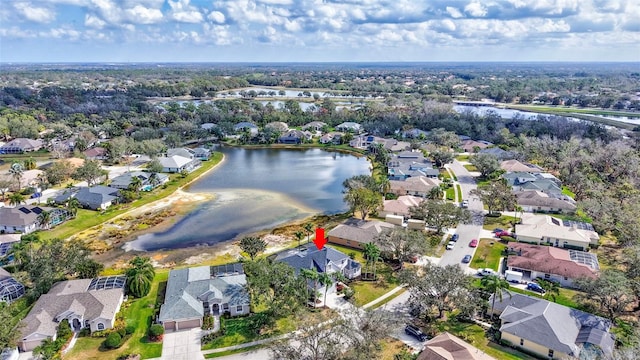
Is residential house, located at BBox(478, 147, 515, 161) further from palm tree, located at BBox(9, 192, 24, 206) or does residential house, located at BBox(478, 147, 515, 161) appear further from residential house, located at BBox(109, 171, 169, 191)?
palm tree, located at BBox(9, 192, 24, 206)

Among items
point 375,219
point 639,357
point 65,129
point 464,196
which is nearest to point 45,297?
point 375,219

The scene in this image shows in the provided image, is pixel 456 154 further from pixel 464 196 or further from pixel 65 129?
pixel 65 129

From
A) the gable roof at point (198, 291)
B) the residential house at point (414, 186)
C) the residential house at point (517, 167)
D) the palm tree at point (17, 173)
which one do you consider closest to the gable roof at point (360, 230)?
the gable roof at point (198, 291)

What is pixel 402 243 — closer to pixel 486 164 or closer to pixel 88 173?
pixel 486 164

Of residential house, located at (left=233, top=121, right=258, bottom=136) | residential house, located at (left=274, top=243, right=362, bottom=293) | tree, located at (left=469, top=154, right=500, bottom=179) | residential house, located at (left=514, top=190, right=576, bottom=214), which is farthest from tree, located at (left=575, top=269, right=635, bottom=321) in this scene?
residential house, located at (left=233, top=121, right=258, bottom=136)

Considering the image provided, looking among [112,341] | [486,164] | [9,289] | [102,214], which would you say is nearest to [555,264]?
[486,164]

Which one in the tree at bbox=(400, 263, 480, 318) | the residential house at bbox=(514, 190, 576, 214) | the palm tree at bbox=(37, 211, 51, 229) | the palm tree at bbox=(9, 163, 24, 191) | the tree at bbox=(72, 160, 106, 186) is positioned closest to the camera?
the tree at bbox=(400, 263, 480, 318)

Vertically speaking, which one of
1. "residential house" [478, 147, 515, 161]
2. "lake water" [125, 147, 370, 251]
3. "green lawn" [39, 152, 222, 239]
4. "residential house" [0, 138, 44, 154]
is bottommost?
"lake water" [125, 147, 370, 251]
